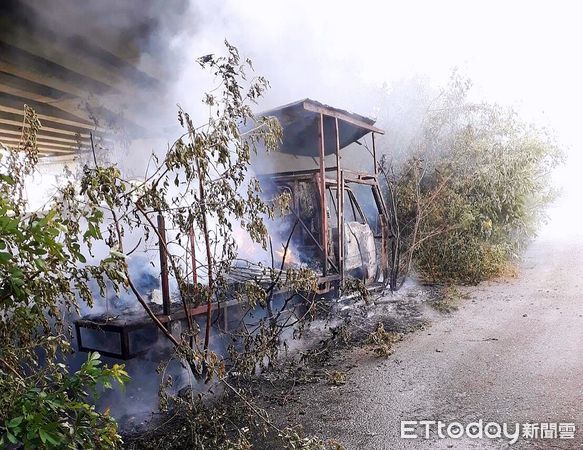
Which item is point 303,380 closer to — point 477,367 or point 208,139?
point 477,367

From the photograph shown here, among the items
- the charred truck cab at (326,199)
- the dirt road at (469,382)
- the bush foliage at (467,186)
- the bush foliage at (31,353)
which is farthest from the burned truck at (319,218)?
the bush foliage at (467,186)

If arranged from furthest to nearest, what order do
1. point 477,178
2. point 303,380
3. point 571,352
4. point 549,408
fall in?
point 477,178, point 571,352, point 303,380, point 549,408

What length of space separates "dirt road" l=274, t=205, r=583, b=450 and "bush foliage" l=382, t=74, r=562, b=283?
296 cm

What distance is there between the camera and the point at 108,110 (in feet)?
18.1

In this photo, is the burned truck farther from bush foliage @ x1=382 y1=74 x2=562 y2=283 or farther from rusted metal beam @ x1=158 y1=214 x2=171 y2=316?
bush foliage @ x1=382 y1=74 x2=562 y2=283

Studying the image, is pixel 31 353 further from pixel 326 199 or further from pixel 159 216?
pixel 326 199

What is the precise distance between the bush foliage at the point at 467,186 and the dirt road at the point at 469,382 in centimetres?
296

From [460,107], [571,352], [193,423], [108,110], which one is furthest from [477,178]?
[193,423]

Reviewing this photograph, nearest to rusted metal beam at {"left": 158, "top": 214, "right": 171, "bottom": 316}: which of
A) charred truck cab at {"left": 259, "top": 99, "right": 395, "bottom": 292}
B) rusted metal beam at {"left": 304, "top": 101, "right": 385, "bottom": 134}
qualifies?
charred truck cab at {"left": 259, "top": 99, "right": 395, "bottom": 292}

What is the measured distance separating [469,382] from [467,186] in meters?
7.26

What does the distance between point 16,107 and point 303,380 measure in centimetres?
463

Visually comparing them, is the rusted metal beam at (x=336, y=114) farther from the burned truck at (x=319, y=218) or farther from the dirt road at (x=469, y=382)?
the dirt road at (x=469, y=382)

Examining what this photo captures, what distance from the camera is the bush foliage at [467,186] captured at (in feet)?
32.6

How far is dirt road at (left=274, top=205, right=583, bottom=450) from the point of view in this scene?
3363mm
